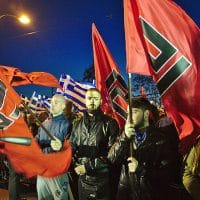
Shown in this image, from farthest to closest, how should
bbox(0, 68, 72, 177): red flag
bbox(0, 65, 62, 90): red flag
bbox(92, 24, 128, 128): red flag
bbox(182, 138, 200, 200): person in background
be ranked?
bbox(92, 24, 128, 128): red flag → bbox(0, 65, 62, 90): red flag → bbox(0, 68, 72, 177): red flag → bbox(182, 138, 200, 200): person in background

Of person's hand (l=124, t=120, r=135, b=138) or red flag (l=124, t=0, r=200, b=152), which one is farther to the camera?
person's hand (l=124, t=120, r=135, b=138)

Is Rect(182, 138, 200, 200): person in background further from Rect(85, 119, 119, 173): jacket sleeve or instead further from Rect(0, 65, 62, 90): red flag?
Rect(0, 65, 62, 90): red flag

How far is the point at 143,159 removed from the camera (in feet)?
16.0

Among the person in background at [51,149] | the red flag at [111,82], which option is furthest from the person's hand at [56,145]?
the red flag at [111,82]

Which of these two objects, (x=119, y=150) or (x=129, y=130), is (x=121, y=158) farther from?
(x=129, y=130)

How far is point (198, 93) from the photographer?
4316mm

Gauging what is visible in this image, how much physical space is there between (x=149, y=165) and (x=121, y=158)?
402mm

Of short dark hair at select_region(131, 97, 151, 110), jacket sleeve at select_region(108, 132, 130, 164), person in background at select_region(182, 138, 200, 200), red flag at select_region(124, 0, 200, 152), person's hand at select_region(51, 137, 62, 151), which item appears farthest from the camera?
person's hand at select_region(51, 137, 62, 151)

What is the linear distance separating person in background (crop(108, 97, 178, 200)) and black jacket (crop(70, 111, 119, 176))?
273 mm

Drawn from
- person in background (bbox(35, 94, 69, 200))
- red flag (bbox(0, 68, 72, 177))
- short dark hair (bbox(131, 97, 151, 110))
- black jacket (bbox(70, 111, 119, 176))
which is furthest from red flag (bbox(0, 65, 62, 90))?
short dark hair (bbox(131, 97, 151, 110))

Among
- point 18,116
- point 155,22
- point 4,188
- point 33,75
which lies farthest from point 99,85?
point 4,188

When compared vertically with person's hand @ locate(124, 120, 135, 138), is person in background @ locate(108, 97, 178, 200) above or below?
below

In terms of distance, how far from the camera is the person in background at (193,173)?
4.50 meters

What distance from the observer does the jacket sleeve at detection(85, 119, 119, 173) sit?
17.3 feet
